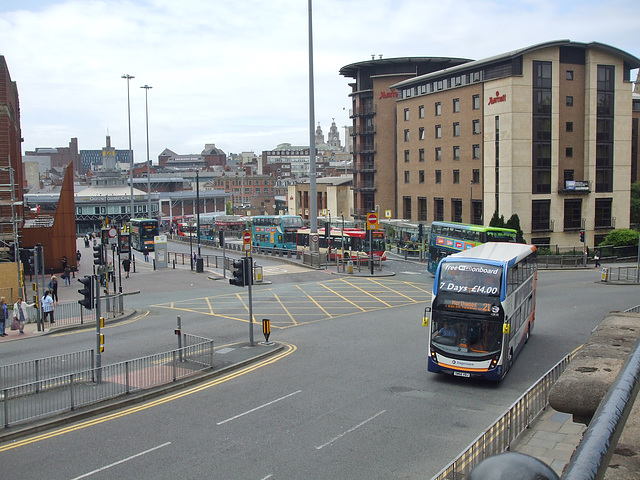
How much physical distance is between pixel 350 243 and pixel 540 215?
1888cm

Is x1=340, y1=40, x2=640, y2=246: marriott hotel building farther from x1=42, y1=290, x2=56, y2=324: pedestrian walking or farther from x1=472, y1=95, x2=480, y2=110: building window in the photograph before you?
x1=42, y1=290, x2=56, y2=324: pedestrian walking

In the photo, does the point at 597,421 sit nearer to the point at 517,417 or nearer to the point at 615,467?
the point at 615,467

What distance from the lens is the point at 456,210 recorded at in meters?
64.3

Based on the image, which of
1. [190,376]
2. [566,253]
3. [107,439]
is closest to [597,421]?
[107,439]

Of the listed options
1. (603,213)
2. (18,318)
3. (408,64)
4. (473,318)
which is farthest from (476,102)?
(18,318)

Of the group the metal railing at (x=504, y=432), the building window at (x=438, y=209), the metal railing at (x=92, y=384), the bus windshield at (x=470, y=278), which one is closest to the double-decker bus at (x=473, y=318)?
the bus windshield at (x=470, y=278)

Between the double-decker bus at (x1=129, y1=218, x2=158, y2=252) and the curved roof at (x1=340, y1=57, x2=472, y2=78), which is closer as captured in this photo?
the double-decker bus at (x1=129, y1=218, x2=158, y2=252)

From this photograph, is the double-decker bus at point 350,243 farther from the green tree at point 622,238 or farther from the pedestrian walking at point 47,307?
the pedestrian walking at point 47,307

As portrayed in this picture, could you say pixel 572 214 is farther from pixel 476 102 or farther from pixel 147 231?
pixel 147 231

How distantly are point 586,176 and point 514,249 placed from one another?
4278 cm

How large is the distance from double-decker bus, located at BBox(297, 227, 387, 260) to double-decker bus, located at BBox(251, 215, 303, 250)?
310 cm

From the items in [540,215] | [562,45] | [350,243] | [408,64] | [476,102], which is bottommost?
[350,243]

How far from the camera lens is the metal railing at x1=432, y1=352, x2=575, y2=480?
988 centimetres

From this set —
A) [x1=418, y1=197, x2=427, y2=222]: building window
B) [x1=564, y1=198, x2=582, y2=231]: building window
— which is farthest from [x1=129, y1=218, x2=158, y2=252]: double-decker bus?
[x1=564, y1=198, x2=582, y2=231]: building window
